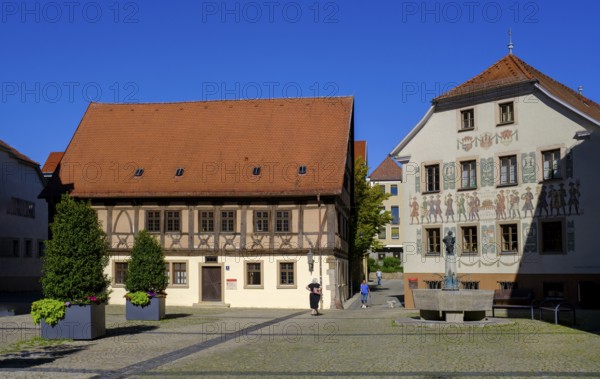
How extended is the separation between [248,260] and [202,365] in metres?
21.0

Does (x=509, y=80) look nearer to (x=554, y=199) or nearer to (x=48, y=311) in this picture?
(x=554, y=199)

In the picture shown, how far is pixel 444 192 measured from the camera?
106 feet

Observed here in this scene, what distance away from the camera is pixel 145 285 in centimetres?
2414

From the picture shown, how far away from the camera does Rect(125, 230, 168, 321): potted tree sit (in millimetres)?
23828

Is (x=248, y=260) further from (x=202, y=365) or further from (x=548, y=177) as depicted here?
(x=202, y=365)

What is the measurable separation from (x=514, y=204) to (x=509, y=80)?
4.91 m

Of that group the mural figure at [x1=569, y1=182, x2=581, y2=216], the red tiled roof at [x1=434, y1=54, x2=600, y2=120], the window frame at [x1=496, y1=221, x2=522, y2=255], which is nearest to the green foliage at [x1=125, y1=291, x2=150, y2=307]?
the window frame at [x1=496, y1=221, x2=522, y2=255]

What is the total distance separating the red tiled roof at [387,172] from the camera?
3482 inches

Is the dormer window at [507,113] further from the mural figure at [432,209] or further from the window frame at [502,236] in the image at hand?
the mural figure at [432,209]

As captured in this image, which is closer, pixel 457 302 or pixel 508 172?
pixel 457 302

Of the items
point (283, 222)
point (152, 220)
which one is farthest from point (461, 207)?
point (152, 220)

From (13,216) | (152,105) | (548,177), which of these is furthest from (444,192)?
(13,216)

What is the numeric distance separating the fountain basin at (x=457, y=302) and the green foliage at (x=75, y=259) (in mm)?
8882

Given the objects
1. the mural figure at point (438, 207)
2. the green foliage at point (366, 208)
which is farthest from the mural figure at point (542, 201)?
the green foliage at point (366, 208)
